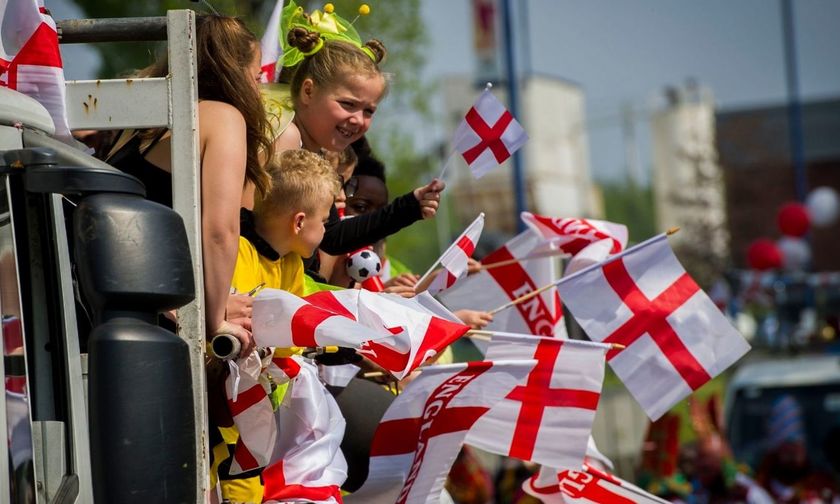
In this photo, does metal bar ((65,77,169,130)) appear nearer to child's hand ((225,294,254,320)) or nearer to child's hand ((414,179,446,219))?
child's hand ((225,294,254,320))

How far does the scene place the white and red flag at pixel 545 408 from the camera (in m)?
4.23

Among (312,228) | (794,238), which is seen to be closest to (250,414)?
(312,228)

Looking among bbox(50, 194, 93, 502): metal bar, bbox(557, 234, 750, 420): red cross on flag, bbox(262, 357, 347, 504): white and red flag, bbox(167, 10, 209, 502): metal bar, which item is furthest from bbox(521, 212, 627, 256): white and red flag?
bbox(50, 194, 93, 502): metal bar

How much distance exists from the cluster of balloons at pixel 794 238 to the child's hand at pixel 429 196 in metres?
18.7

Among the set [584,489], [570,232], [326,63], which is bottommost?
[584,489]

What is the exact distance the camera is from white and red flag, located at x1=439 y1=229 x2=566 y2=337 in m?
5.11

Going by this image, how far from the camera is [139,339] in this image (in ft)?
7.32

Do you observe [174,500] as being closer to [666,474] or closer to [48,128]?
[48,128]

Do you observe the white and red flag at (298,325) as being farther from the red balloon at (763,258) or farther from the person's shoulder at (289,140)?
the red balloon at (763,258)

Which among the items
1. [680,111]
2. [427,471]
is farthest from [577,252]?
[680,111]

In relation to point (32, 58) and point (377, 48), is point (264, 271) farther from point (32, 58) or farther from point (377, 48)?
point (377, 48)

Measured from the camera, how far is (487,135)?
4625 millimetres

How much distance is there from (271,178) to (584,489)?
163cm

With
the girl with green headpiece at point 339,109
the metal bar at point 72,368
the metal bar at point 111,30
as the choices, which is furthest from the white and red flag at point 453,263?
the metal bar at point 72,368
